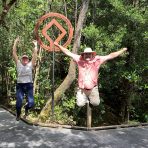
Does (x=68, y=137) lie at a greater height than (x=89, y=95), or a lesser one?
lesser

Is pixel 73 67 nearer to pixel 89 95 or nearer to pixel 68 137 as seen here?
pixel 89 95

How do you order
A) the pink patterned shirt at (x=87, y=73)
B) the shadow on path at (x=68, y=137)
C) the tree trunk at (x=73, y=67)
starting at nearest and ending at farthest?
1. the shadow on path at (x=68, y=137)
2. the pink patterned shirt at (x=87, y=73)
3. the tree trunk at (x=73, y=67)

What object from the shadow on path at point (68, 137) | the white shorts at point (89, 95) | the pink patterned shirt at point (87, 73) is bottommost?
the shadow on path at point (68, 137)

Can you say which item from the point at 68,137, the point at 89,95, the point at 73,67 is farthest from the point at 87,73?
the point at 73,67

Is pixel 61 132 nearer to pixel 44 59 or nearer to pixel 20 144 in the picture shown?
pixel 20 144

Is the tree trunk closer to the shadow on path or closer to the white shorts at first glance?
the shadow on path

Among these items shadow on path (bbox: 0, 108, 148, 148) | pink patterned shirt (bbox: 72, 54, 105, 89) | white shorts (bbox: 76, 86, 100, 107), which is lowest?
shadow on path (bbox: 0, 108, 148, 148)

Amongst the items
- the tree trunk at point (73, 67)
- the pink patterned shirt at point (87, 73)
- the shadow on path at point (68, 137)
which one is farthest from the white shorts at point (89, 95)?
the tree trunk at point (73, 67)

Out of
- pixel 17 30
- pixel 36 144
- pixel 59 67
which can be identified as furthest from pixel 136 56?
pixel 36 144

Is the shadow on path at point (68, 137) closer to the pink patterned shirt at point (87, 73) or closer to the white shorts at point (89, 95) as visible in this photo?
the white shorts at point (89, 95)

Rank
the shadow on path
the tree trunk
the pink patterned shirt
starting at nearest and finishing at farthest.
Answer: the shadow on path
the pink patterned shirt
the tree trunk

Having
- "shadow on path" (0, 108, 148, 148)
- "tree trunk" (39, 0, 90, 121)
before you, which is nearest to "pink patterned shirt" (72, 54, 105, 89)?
"shadow on path" (0, 108, 148, 148)

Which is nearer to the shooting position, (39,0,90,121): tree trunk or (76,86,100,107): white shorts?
(76,86,100,107): white shorts

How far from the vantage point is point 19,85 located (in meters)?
9.23
